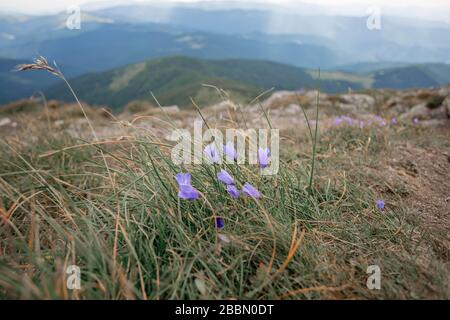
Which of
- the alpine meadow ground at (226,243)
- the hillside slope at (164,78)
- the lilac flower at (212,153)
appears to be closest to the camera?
the alpine meadow ground at (226,243)

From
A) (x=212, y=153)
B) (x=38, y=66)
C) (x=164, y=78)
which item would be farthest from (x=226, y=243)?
(x=164, y=78)

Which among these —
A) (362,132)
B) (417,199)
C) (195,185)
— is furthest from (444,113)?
(195,185)

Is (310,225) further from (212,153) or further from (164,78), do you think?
(164,78)

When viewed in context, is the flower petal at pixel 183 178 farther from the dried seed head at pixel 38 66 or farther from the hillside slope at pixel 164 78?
the hillside slope at pixel 164 78

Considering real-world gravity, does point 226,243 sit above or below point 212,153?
below

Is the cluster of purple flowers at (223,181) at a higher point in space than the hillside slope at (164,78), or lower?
higher

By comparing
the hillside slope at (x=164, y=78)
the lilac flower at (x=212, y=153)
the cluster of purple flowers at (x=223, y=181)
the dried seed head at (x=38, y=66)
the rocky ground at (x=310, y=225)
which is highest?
the dried seed head at (x=38, y=66)

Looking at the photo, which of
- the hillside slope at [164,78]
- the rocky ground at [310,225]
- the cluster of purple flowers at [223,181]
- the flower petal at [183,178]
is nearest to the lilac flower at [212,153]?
the cluster of purple flowers at [223,181]

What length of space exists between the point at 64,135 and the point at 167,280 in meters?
4.33

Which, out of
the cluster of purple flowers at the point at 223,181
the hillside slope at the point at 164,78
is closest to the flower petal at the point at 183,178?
the cluster of purple flowers at the point at 223,181

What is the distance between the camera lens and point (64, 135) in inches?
203

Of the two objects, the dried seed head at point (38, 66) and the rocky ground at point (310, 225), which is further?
the dried seed head at point (38, 66)

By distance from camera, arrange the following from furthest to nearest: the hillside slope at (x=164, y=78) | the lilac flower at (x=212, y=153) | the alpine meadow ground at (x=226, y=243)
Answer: the hillside slope at (x=164, y=78) < the lilac flower at (x=212, y=153) < the alpine meadow ground at (x=226, y=243)

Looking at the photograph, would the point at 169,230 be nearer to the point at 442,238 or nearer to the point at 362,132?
the point at 442,238
